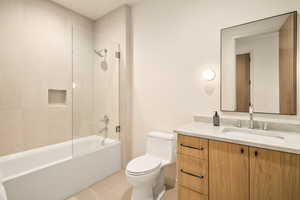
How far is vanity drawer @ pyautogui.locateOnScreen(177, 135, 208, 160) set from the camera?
136cm

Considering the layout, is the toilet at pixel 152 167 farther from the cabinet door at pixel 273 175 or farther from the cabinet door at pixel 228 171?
A: the cabinet door at pixel 273 175

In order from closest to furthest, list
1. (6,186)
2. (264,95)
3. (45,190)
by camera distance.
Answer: (6,186) → (264,95) → (45,190)

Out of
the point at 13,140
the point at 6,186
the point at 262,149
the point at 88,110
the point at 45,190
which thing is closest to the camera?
the point at 262,149

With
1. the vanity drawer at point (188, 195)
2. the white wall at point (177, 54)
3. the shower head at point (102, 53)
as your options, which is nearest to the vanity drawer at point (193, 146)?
the vanity drawer at point (188, 195)

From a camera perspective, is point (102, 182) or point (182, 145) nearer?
point (182, 145)

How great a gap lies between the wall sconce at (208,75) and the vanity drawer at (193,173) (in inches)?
37.2

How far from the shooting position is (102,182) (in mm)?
2199

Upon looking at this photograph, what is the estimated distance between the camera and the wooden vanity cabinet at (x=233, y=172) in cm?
103

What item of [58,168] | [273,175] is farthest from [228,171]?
[58,168]

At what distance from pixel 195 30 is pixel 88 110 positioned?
2.07 metres

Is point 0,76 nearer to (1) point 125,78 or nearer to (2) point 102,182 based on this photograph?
(1) point 125,78

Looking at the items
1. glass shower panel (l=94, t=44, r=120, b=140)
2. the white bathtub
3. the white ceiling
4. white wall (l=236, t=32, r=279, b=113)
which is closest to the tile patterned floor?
the white bathtub

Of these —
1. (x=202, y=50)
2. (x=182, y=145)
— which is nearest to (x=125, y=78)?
(x=202, y=50)

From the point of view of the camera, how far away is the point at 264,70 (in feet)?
5.11
